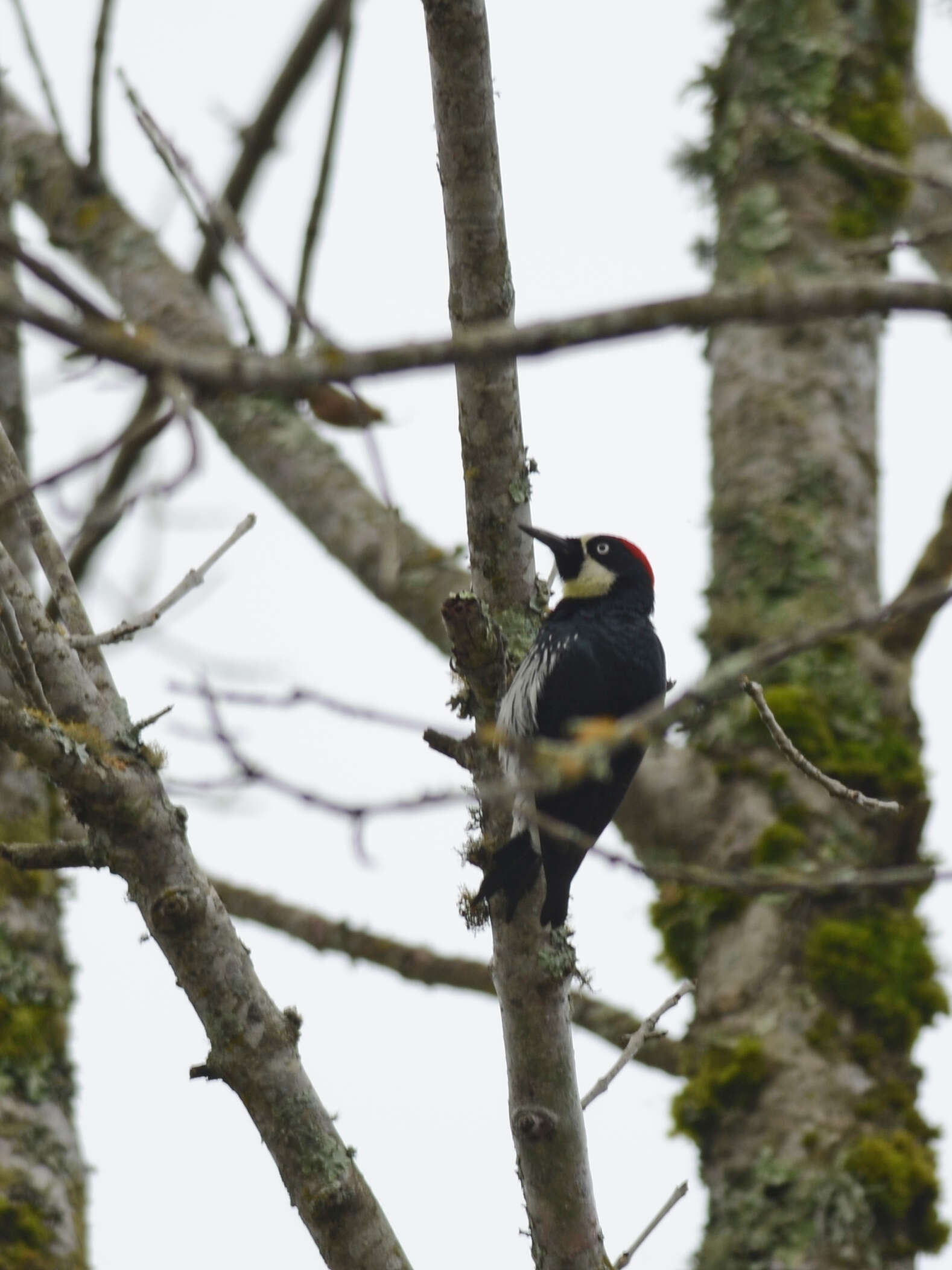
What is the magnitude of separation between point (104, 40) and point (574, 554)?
249 centimetres

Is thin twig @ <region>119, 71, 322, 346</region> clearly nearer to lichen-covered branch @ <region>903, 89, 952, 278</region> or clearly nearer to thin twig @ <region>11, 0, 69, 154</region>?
thin twig @ <region>11, 0, 69, 154</region>

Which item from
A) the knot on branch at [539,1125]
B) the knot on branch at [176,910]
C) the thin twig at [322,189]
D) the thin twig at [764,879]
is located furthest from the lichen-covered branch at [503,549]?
the thin twig at [764,879]

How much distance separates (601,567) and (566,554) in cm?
15

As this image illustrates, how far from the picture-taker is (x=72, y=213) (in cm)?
655

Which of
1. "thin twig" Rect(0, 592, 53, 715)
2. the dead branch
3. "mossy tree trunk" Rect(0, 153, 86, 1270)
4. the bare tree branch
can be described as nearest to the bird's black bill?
the dead branch

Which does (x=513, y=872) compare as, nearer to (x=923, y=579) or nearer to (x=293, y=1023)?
(x=293, y=1023)

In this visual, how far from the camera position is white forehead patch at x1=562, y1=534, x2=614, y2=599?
16.5ft

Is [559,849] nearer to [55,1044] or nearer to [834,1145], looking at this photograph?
[834,1145]

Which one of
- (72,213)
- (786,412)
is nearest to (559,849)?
(786,412)

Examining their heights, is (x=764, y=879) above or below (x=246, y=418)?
below

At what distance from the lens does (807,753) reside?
468 cm

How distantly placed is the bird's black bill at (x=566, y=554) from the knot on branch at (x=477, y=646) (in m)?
1.87

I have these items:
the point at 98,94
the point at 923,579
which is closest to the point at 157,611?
the point at 923,579

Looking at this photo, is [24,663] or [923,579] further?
[923,579]
